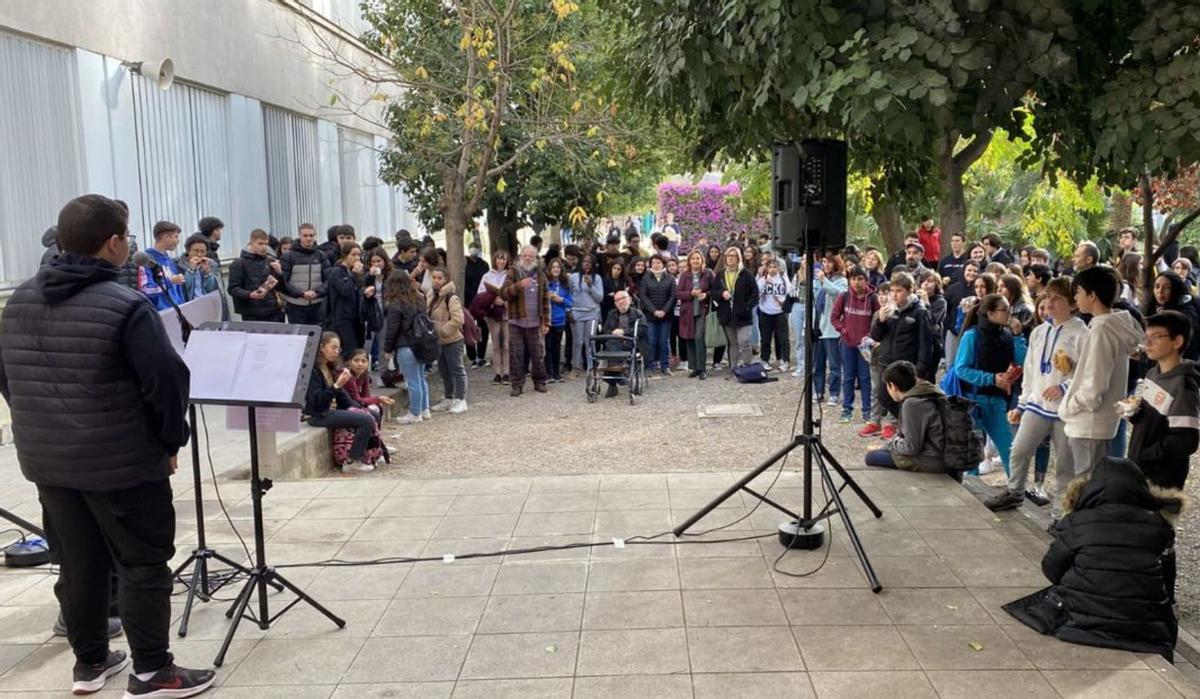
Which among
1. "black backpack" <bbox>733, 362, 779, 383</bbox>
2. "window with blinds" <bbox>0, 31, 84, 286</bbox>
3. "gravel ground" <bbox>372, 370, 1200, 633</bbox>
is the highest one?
"window with blinds" <bbox>0, 31, 84, 286</bbox>

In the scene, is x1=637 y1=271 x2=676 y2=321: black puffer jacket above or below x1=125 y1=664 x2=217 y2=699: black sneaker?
above

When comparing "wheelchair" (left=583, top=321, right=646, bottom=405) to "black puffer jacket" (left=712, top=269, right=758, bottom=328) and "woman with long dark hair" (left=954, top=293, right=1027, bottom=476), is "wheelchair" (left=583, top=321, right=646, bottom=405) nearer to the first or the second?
"black puffer jacket" (left=712, top=269, right=758, bottom=328)

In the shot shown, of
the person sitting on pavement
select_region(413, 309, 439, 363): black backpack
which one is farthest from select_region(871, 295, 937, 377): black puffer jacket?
select_region(413, 309, 439, 363): black backpack

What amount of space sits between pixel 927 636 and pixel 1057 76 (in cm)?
260

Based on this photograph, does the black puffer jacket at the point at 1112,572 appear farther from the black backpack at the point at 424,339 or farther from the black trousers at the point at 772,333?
the black trousers at the point at 772,333

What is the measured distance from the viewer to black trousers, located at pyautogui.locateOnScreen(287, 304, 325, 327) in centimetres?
1172

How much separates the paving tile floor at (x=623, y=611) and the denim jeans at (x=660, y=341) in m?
7.58

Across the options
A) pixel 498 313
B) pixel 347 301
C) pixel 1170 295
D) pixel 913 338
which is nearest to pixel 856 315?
pixel 913 338

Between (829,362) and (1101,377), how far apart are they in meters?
5.91

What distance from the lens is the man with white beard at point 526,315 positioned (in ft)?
43.4

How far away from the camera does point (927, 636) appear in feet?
15.9

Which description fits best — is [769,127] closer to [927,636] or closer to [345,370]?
[927,636]

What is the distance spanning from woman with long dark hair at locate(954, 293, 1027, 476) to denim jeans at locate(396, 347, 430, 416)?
6.08m

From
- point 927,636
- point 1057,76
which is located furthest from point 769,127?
point 927,636
